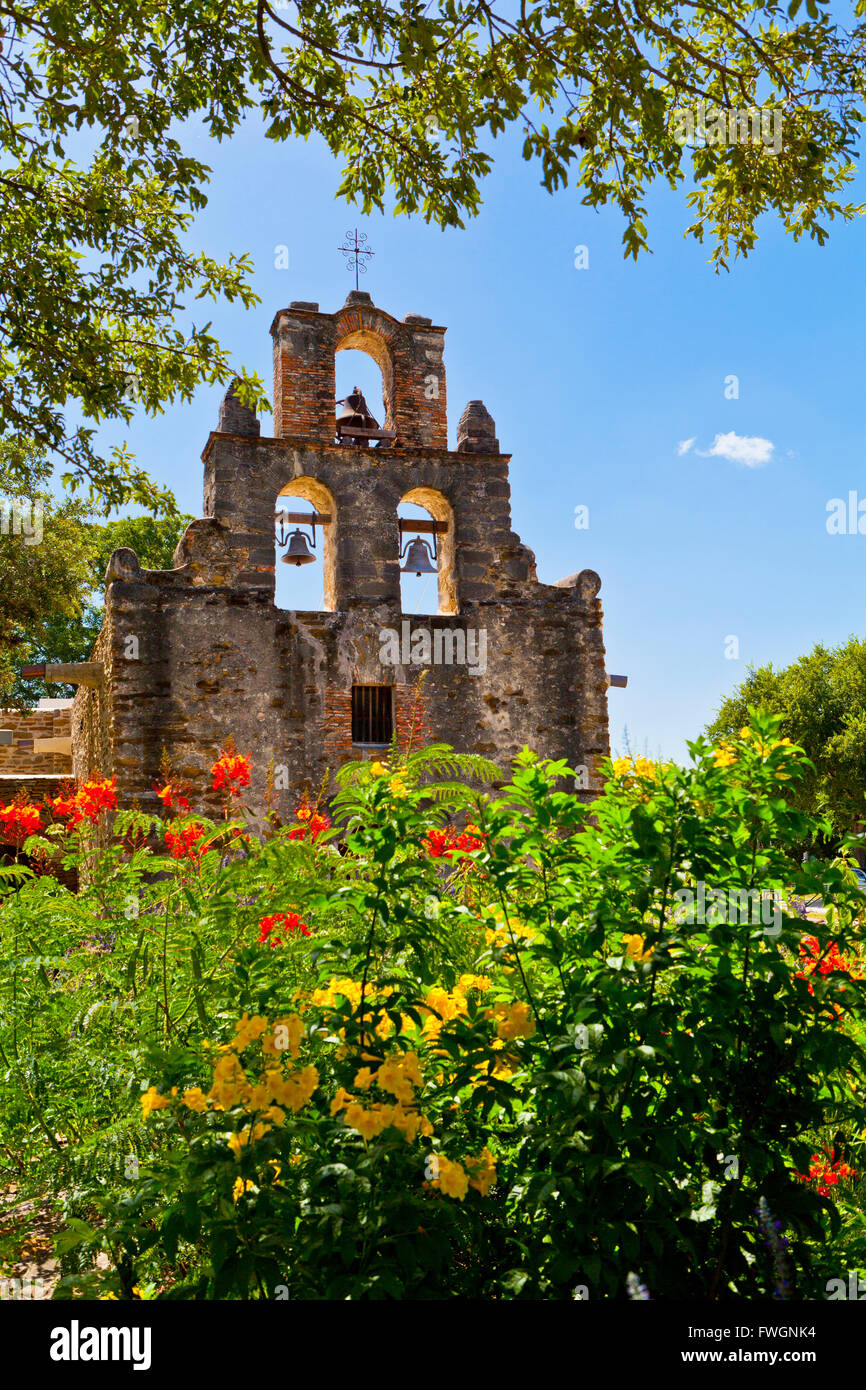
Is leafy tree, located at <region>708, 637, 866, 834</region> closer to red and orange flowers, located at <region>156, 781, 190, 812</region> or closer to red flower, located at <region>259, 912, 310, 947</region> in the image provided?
red and orange flowers, located at <region>156, 781, 190, 812</region>

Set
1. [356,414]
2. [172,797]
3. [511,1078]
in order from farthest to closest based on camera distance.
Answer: [356,414] < [172,797] < [511,1078]

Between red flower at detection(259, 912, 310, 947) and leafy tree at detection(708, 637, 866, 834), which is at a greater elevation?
leafy tree at detection(708, 637, 866, 834)

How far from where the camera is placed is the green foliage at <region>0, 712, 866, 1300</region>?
6.22 feet

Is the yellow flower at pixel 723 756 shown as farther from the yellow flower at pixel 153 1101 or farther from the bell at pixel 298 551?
the bell at pixel 298 551

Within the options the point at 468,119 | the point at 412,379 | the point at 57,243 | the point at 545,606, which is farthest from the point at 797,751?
the point at 412,379

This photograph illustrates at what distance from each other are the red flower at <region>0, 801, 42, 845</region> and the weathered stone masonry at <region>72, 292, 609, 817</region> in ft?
12.9

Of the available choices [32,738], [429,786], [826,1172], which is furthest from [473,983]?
[32,738]

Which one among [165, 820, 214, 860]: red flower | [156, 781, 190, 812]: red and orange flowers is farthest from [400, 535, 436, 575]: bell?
[165, 820, 214, 860]: red flower

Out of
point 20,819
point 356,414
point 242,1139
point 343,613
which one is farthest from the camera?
point 356,414

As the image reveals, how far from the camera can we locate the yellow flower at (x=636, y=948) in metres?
2.15

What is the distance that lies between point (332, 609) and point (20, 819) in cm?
630

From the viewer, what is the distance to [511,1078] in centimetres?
235

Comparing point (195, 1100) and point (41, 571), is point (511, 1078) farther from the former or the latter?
point (41, 571)
